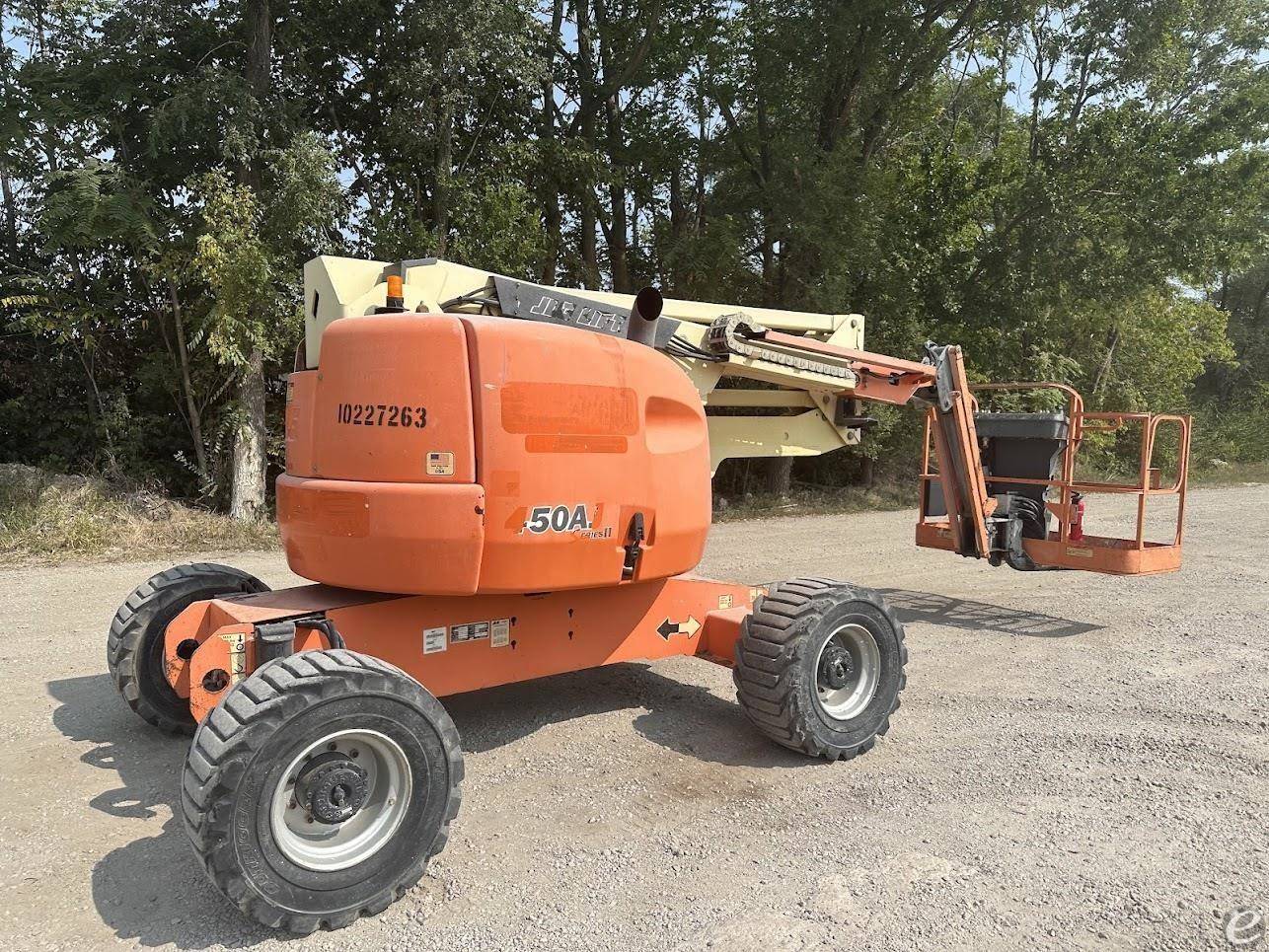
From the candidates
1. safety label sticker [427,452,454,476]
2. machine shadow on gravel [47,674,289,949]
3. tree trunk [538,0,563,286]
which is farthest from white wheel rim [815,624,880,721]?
tree trunk [538,0,563,286]

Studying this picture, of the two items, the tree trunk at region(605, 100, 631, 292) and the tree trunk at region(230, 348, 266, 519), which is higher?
the tree trunk at region(605, 100, 631, 292)

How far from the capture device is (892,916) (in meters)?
3.39

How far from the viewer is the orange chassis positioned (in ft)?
13.3

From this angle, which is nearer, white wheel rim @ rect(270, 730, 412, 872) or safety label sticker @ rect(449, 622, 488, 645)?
white wheel rim @ rect(270, 730, 412, 872)

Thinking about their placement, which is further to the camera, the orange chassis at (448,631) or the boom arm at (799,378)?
the boom arm at (799,378)

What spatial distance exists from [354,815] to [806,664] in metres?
2.42

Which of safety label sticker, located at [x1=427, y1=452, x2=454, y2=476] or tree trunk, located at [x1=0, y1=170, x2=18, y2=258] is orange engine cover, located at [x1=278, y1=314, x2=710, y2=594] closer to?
safety label sticker, located at [x1=427, y1=452, x2=454, y2=476]

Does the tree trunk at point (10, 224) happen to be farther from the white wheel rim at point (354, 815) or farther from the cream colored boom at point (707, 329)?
the white wheel rim at point (354, 815)

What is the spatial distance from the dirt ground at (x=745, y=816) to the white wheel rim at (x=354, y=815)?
0.91ft

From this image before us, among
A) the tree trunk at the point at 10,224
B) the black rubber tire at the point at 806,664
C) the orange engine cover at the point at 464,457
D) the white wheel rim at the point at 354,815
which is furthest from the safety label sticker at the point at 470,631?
the tree trunk at the point at 10,224

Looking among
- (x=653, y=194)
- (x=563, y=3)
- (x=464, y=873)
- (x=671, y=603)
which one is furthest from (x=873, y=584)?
(x=563, y=3)

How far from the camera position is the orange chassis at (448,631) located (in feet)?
13.3

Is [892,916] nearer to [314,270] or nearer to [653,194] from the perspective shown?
[314,270]

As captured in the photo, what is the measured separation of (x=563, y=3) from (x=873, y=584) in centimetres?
1357
